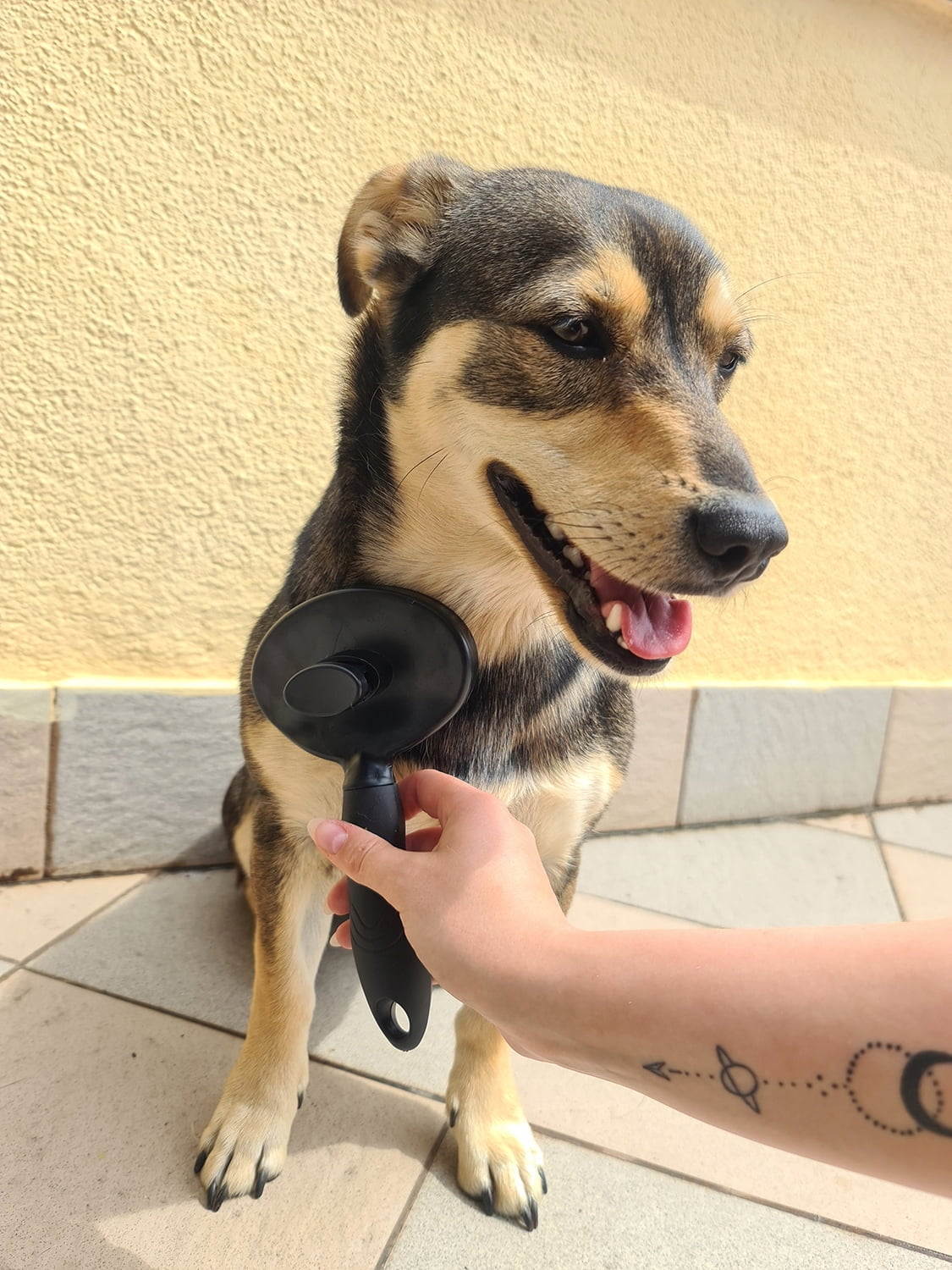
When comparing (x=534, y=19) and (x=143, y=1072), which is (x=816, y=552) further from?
(x=143, y=1072)

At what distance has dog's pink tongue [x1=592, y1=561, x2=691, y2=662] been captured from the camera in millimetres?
1284

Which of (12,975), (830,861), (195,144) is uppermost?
(195,144)

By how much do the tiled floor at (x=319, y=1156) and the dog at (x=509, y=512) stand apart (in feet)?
0.24

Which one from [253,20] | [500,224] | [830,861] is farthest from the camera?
[830,861]

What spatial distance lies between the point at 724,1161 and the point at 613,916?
2.86ft

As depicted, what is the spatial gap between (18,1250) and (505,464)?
4.84 feet

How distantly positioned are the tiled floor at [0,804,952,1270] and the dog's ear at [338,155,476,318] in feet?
5.38

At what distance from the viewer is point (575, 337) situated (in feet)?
4.55

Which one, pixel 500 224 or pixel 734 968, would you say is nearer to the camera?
pixel 734 968

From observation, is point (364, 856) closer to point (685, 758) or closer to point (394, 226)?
point (394, 226)

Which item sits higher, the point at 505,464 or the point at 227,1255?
the point at 505,464

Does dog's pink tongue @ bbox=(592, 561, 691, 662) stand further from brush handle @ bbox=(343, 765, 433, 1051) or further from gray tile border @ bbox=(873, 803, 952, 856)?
gray tile border @ bbox=(873, 803, 952, 856)

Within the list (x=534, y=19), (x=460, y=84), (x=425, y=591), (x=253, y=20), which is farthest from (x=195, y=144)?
(x=425, y=591)

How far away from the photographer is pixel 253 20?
2156mm
